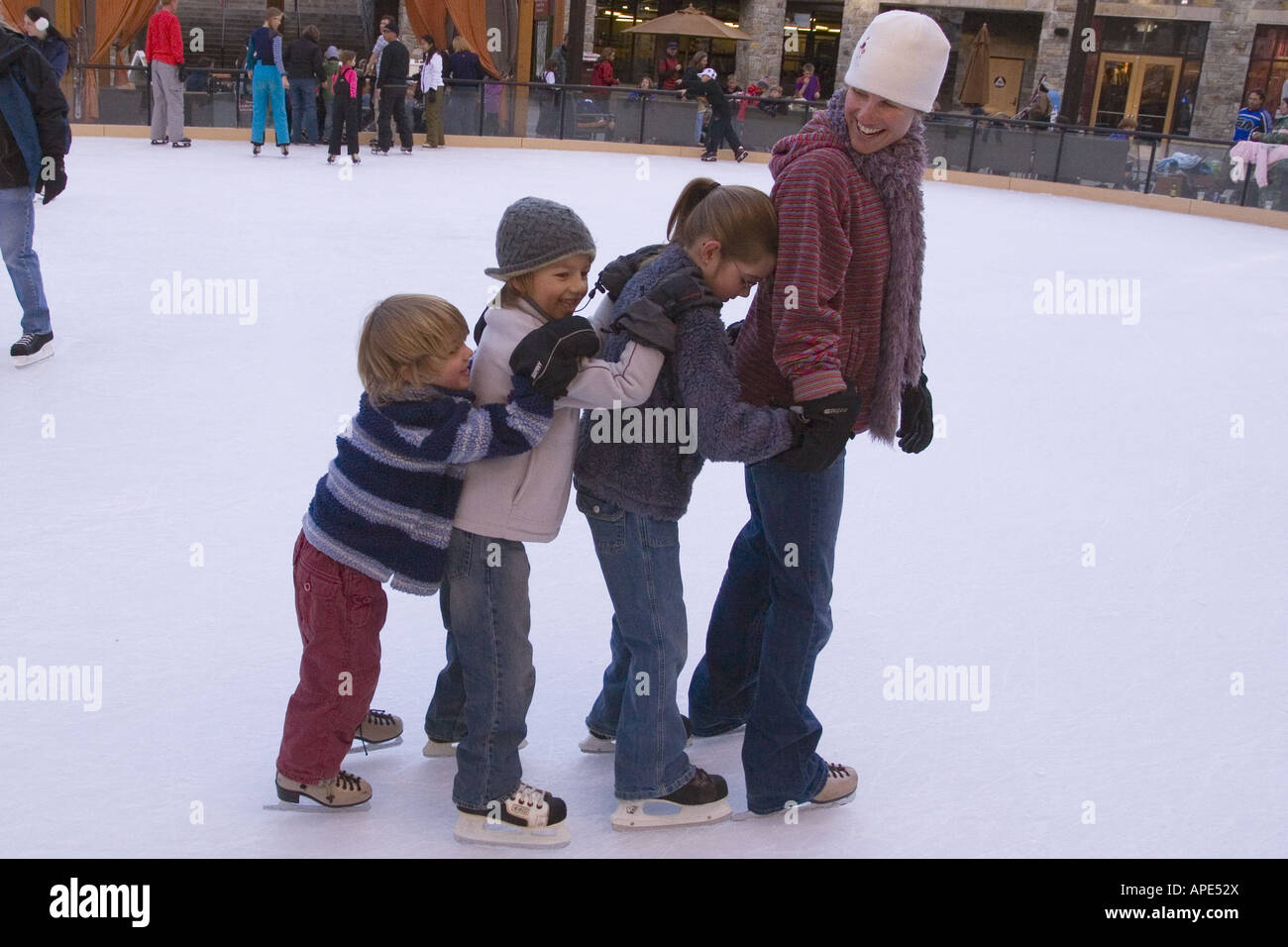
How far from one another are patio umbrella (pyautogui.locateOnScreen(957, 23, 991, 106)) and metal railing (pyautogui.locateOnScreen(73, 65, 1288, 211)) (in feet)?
13.1

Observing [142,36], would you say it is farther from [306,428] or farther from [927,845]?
[927,845]

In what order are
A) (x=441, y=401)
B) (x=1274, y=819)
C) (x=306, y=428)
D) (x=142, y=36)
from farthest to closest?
(x=142, y=36), (x=306, y=428), (x=1274, y=819), (x=441, y=401)

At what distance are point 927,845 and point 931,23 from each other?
128 cm

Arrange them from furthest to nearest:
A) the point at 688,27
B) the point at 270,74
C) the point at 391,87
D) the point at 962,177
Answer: the point at 688,27
the point at 962,177
the point at 391,87
the point at 270,74

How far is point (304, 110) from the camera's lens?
12898 millimetres

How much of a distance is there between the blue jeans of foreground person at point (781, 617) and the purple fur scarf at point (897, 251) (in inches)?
5.1

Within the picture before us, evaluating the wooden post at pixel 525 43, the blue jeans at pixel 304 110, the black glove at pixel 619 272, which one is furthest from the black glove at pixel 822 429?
the wooden post at pixel 525 43

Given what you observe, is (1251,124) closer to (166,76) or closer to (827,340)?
(166,76)

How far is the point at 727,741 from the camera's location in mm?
2371

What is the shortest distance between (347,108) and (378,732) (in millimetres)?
10510

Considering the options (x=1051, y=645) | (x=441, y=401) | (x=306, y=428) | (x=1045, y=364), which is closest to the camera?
(x=441, y=401)

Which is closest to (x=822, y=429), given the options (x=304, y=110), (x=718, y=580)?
(x=718, y=580)

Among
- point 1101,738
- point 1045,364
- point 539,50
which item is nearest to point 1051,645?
point 1101,738

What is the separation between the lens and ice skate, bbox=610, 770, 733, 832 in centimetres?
202
